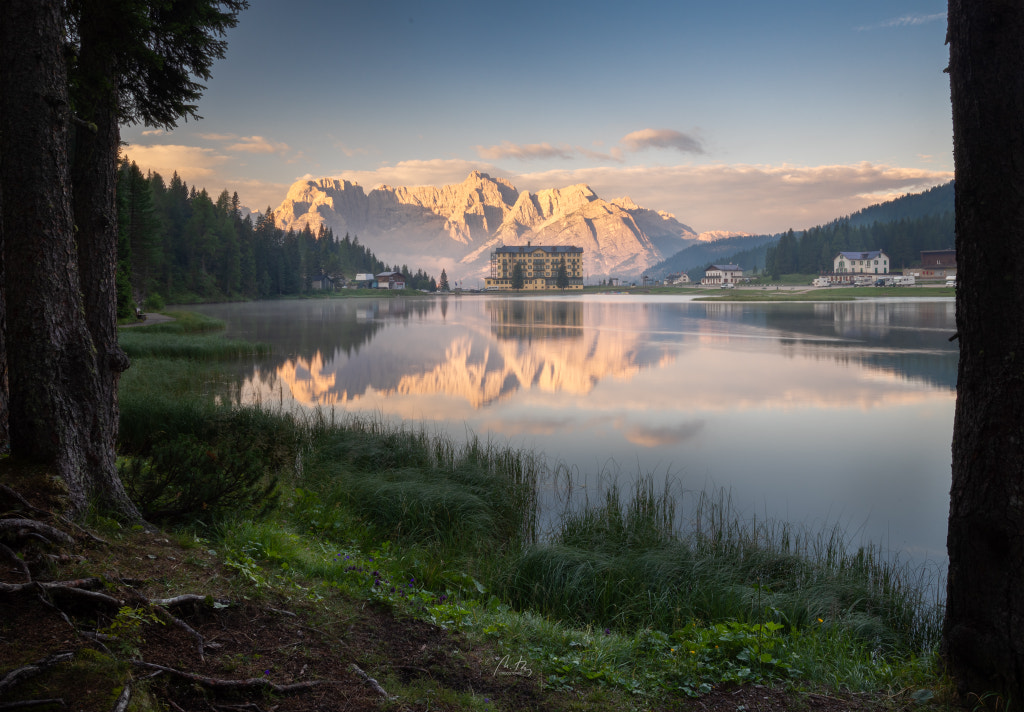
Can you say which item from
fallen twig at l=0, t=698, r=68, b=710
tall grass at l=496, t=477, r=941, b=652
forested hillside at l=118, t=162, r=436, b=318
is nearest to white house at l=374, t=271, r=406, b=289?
forested hillside at l=118, t=162, r=436, b=318

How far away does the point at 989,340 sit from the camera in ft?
14.0

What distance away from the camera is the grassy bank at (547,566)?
4.86 m

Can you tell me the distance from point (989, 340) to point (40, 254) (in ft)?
25.1

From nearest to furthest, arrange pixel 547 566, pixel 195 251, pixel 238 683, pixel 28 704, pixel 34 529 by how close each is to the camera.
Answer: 1. pixel 28 704
2. pixel 238 683
3. pixel 34 529
4. pixel 547 566
5. pixel 195 251

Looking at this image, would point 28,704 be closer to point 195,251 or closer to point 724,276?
point 195,251

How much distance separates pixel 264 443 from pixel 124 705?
9.10m

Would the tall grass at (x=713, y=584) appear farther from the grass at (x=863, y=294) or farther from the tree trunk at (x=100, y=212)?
the grass at (x=863, y=294)

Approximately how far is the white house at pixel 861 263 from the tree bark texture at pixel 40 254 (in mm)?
174121

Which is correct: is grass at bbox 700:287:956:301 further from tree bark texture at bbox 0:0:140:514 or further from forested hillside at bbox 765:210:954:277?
tree bark texture at bbox 0:0:140:514

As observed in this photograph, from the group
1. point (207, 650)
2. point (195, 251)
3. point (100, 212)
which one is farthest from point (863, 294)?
point (207, 650)

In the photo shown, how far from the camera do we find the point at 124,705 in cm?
301
